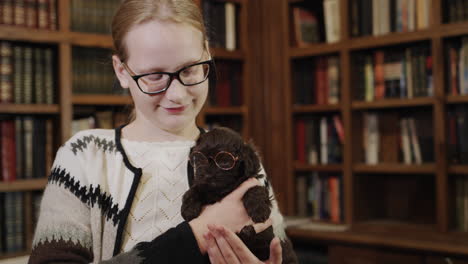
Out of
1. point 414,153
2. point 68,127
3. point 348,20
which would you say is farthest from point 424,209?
point 68,127

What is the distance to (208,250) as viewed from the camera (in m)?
0.92

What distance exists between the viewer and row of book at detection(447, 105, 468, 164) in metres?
2.39

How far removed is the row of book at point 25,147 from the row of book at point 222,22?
107 cm

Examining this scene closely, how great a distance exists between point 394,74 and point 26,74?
184cm

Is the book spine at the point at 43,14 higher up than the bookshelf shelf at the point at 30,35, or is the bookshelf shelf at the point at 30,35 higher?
the book spine at the point at 43,14

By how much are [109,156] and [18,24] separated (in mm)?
1565

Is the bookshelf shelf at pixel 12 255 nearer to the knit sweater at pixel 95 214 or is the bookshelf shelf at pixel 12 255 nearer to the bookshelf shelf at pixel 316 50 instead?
the knit sweater at pixel 95 214

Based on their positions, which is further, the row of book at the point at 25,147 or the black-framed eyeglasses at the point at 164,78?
the row of book at the point at 25,147

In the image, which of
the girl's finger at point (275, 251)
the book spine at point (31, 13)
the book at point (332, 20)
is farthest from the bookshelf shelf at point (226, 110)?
the girl's finger at point (275, 251)

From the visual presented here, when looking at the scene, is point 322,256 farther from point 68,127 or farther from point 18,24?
point 18,24

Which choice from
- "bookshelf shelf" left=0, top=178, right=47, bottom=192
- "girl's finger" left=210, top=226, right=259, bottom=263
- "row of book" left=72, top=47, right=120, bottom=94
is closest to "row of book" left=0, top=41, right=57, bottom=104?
"row of book" left=72, top=47, right=120, bottom=94

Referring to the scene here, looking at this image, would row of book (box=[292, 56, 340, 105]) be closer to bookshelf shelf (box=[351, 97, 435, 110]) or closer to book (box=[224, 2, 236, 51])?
bookshelf shelf (box=[351, 97, 435, 110])

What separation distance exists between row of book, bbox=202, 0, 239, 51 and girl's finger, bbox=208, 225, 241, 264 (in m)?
2.11

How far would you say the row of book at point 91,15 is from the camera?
2457 mm
